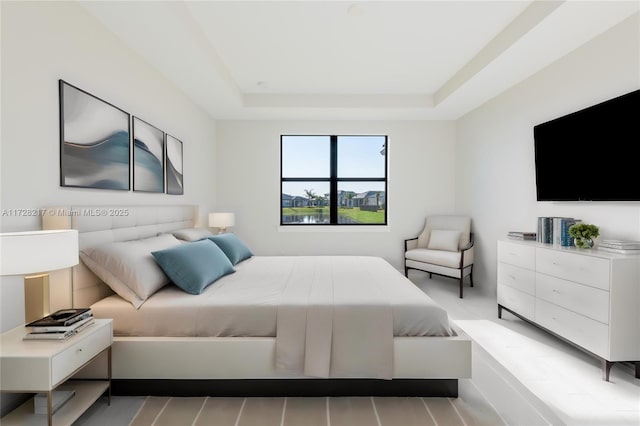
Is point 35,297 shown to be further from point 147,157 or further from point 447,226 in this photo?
point 447,226

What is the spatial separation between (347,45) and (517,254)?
8.32 feet

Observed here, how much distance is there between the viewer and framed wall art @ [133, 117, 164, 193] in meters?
2.70

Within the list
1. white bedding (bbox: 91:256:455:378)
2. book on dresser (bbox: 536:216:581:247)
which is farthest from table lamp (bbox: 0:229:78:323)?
book on dresser (bbox: 536:216:581:247)

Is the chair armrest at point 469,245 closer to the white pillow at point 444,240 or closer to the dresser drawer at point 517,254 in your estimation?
the white pillow at point 444,240

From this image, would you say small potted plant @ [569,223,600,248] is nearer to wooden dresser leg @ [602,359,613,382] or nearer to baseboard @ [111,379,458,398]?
wooden dresser leg @ [602,359,613,382]

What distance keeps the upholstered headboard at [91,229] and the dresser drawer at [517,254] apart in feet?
10.9

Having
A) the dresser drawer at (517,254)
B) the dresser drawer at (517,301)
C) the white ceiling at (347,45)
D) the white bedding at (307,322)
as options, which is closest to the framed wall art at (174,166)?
the white ceiling at (347,45)

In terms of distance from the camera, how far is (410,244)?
4.79 meters

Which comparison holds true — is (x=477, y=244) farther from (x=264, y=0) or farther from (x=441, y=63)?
(x=264, y=0)

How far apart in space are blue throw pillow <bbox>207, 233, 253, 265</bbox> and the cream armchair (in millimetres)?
2486

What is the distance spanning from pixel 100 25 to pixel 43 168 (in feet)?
3.91

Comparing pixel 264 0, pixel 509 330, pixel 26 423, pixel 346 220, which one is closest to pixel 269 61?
pixel 264 0

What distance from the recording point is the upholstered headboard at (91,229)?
5.99 feet

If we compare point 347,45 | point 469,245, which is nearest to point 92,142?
point 347,45
